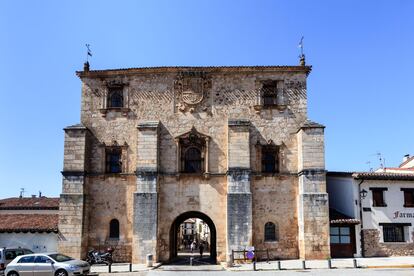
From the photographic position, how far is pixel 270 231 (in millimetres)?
27000

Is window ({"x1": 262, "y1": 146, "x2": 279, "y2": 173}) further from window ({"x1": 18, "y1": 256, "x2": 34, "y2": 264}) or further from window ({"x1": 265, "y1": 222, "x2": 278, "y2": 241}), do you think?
window ({"x1": 18, "y1": 256, "x2": 34, "y2": 264})

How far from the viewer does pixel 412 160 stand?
45625 mm

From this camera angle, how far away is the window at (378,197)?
27.6 m

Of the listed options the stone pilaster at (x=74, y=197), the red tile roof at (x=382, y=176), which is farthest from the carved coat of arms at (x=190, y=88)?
the red tile roof at (x=382, y=176)

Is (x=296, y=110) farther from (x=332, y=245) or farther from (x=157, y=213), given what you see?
(x=157, y=213)

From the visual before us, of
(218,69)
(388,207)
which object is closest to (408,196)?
(388,207)

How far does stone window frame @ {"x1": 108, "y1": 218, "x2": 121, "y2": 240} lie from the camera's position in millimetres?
27234

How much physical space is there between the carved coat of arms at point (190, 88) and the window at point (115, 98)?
3629mm

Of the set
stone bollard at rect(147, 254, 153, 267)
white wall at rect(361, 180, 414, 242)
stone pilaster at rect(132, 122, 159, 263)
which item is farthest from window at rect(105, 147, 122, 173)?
white wall at rect(361, 180, 414, 242)

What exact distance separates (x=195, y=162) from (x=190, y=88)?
4.72m

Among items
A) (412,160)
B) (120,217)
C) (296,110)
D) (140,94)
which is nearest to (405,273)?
(296,110)

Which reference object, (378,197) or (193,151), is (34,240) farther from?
(378,197)

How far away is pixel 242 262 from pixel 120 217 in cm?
788

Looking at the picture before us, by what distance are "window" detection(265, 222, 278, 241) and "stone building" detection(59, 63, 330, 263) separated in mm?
61
